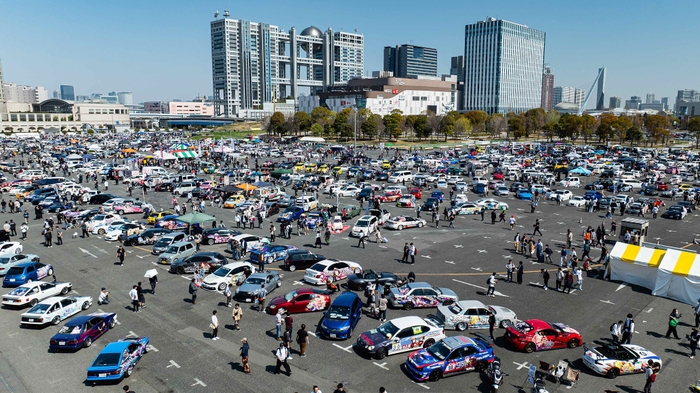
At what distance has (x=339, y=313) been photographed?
60.2 feet

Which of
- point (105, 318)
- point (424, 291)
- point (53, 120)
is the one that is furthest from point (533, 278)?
point (53, 120)

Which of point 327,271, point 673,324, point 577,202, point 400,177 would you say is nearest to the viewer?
point 673,324

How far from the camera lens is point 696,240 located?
32.9m

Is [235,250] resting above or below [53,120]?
below

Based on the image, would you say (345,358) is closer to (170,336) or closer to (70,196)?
(170,336)

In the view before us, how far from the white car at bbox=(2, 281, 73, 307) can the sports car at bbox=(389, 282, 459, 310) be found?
15.9 meters

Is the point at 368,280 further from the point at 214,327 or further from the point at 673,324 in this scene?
the point at 673,324

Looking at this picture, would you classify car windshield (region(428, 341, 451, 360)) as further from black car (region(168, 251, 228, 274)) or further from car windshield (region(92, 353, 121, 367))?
black car (region(168, 251, 228, 274))

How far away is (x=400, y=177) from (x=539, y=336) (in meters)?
42.7

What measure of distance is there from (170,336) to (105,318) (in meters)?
2.81

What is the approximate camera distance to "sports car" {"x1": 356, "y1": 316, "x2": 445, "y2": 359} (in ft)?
53.5

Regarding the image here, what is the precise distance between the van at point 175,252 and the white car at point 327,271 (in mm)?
8049

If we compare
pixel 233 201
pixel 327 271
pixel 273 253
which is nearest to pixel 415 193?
pixel 233 201

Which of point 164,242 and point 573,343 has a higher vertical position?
point 164,242
